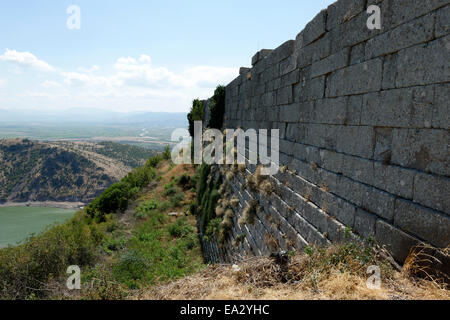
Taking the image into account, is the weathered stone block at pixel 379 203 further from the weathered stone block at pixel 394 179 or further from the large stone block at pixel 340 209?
the large stone block at pixel 340 209

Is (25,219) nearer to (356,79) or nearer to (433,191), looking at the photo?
(356,79)

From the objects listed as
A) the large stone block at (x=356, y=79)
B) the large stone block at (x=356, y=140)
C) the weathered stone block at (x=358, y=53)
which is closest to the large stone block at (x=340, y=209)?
the large stone block at (x=356, y=140)

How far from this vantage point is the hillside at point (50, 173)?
61334 millimetres

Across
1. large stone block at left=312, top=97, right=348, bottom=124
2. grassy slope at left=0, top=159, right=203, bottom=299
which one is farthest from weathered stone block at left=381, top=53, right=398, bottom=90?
grassy slope at left=0, top=159, right=203, bottom=299

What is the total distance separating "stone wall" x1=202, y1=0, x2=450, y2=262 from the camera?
2.50 meters

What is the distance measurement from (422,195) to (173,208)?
14362 millimetres

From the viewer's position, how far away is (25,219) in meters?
50.8

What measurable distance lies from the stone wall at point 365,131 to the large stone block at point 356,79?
12mm

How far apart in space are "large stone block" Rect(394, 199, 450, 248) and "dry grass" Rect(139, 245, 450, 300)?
357 millimetres

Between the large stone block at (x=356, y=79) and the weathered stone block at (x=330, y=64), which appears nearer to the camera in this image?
the large stone block at (x=356, y=79)

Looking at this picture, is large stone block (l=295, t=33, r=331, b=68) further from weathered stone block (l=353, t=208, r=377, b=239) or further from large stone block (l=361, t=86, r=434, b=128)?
weathered stone block (l=353, t=208, r=377, b=239)

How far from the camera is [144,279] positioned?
8555 mm

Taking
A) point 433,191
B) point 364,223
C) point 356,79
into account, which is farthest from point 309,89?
point 433,191

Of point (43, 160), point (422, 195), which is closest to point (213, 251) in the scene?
point (422, 195)
